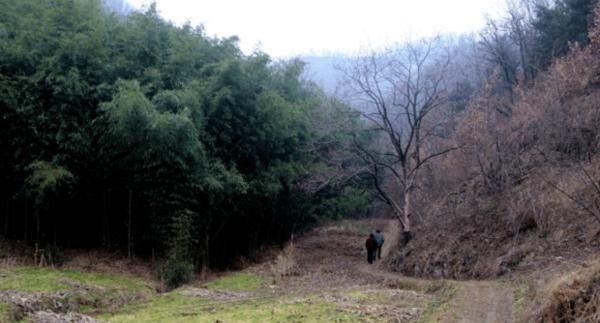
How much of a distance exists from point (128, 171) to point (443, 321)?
37.3ft

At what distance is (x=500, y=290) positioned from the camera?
11.1m

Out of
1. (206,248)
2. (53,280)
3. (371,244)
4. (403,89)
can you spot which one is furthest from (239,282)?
(403,89)

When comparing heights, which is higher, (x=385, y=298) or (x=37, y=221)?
(x=37, y=221)

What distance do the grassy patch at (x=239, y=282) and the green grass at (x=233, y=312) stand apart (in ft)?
10.4

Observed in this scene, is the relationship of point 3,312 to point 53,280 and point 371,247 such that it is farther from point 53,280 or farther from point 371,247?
point 371,247

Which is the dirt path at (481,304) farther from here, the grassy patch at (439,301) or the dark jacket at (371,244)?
the dark jacket at (371,244)

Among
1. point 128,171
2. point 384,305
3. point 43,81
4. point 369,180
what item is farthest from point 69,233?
point 369,180

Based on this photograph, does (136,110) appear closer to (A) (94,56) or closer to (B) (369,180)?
(A) (94,56)

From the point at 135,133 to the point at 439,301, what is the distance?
9.25 metres

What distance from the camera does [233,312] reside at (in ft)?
33.8

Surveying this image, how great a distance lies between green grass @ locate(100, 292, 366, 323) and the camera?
9406 mm

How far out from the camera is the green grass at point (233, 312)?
941 centimetres

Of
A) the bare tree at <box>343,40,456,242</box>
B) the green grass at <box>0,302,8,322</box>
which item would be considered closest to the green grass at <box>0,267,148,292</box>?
the green grass at <box>0,302,8,322</box>

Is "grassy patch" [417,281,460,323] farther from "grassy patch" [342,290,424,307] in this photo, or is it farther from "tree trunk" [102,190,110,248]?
"tree trunk" [102,190,110,248]
